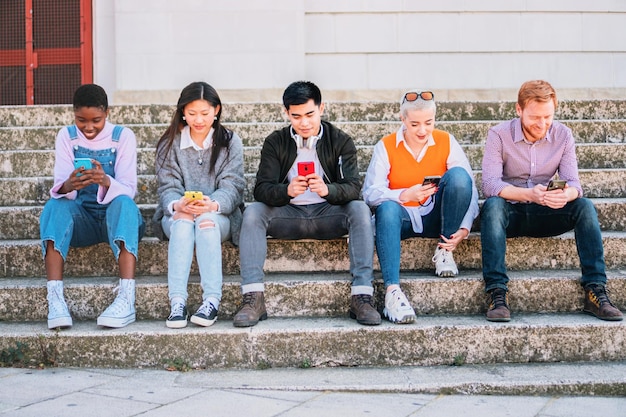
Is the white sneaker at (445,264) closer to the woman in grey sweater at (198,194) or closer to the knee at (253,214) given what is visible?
the knee at (253,214)

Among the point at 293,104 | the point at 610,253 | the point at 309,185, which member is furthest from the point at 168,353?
the point at 610,253

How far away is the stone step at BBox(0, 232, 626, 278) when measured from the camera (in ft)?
14.9

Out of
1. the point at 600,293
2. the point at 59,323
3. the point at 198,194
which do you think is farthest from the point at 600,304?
the point at 59,323

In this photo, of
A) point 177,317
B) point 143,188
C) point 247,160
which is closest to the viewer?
point 177,317

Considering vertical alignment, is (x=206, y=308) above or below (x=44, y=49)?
below

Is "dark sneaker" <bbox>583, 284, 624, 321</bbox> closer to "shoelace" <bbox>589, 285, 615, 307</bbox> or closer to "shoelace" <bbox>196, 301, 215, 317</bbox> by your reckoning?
"shoelace" <bbox>589, 285, 615, 307</bbox>

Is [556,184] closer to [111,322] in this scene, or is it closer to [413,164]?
[413,164]

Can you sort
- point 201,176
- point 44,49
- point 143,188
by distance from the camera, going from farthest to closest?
point 44,49 < point 143,188 < point 201,176

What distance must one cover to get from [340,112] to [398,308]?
2820 millimetres

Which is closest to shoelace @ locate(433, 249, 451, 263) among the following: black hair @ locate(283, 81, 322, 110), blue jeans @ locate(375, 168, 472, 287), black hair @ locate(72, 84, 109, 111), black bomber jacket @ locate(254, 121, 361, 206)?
blue jeans @ locate(375, 168, 472, 287)

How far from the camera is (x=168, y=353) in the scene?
3887 millimetres

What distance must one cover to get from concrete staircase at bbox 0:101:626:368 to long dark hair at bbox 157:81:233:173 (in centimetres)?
56

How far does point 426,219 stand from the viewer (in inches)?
175

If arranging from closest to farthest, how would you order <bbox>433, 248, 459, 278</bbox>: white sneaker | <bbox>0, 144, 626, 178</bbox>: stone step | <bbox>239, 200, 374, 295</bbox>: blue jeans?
<bbox>239, 200, 374, 295</bbox>: blue jeans, <bbox>433, 248, 459, 278</bbox>: white sneaker, <bbox>0, 144, 626, 178</bbox>: stone step
